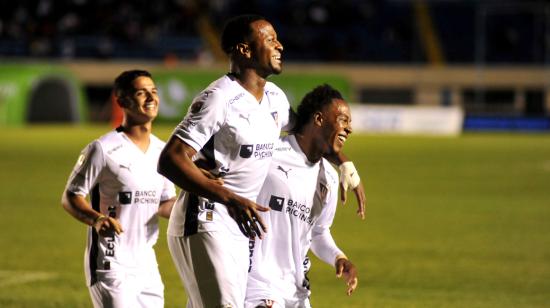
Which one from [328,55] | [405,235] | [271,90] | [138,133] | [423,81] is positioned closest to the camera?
[271,90]

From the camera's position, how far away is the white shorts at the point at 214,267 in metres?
5.20

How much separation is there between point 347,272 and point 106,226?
4.60 feet

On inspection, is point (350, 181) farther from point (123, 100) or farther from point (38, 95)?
point (38, 95)

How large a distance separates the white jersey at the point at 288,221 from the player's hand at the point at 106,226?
2.64 feet

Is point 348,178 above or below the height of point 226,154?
below

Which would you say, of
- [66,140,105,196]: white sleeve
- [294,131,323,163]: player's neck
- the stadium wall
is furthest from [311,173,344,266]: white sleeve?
the stadium wall

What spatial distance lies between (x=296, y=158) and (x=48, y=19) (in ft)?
128

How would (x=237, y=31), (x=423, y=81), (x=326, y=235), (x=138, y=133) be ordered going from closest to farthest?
(x=237, y=31), (x=326, y=235), (x=138, y=133), (x=423, y=81)

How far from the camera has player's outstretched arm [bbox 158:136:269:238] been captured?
16.1 feet

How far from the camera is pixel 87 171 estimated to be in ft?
20.7

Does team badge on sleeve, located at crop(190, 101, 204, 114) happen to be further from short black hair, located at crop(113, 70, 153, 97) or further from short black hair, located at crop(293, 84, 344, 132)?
short black hair, located at crop(113, 70, 153, 97)

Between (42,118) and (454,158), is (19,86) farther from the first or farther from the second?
(454,158)

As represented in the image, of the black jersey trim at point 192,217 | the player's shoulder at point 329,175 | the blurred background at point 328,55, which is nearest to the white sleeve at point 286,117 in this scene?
the player's shoulder at point 329,175

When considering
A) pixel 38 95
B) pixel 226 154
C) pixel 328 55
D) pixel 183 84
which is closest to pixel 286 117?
pixel 226 154
